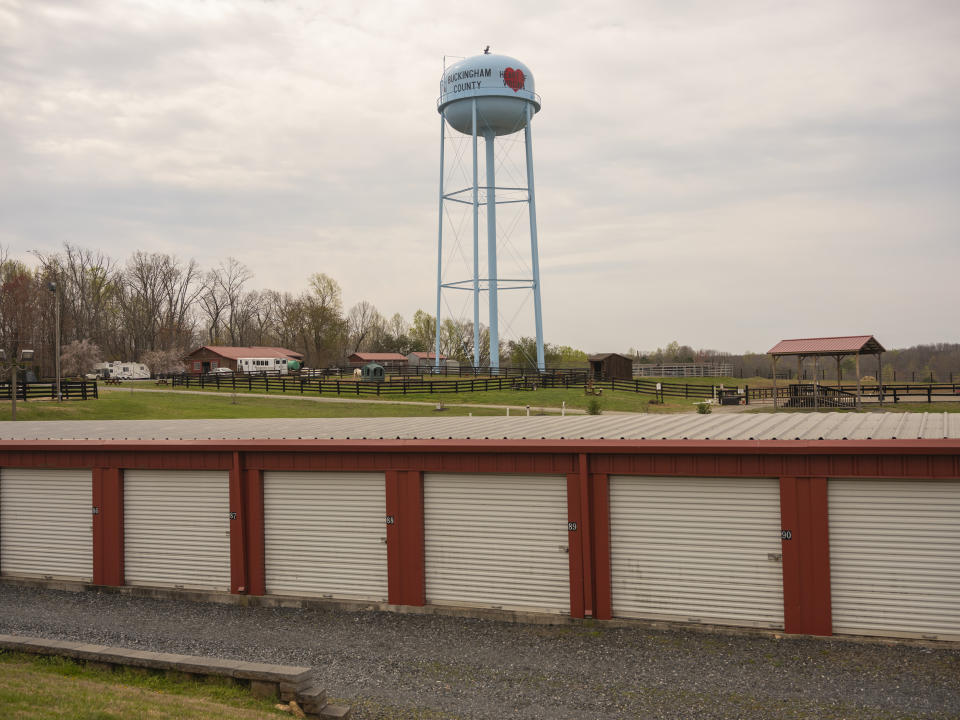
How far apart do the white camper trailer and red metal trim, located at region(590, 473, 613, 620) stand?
237 ft

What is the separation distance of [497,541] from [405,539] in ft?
6.41

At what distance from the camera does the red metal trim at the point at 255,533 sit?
17.3 metres

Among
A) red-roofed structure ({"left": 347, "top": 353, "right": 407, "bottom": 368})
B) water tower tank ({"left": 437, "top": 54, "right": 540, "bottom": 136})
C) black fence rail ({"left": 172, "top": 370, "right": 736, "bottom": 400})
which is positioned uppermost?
water tower tank ({"left": 437, "top": 54, "right": 540, "bottom": 136})

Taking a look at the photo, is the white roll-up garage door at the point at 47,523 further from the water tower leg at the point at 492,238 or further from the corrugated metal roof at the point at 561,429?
the water tower leg at the point at 492,238

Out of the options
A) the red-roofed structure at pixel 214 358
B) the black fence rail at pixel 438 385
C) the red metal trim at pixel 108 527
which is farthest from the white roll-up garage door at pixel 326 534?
the red-roofed structure at pixel 214 358

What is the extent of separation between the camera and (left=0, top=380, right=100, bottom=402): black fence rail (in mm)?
48344

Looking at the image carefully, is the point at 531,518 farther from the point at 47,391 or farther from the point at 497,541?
the point at 47,391

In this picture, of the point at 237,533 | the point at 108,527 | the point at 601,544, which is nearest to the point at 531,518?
the point at 601,544

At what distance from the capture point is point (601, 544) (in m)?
15.2

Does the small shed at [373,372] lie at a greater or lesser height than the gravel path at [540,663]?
greater

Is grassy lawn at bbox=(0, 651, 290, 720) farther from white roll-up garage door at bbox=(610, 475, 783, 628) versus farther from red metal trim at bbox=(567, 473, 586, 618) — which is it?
white roll-up garage door at bbox=(610, 475, 783, 628)

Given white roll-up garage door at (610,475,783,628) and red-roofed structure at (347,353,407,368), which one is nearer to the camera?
white roll-up garage door at (610,475,783,628)

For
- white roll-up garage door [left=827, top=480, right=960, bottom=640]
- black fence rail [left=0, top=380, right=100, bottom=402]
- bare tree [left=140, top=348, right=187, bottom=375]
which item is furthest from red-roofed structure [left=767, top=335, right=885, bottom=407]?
bare tree [left=140, top=348, right=187, bottom=375]

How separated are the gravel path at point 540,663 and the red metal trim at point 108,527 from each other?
65.1 inches
